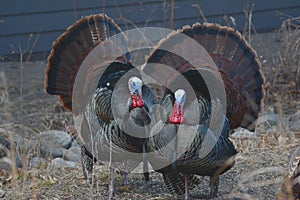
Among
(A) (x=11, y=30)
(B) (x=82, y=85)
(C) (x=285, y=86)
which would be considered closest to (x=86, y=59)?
(B) (x=82, y=85)

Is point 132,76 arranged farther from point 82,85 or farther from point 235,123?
point 235,123

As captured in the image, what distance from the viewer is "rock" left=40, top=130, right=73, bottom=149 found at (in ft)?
22.0

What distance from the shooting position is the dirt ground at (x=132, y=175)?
480 cm

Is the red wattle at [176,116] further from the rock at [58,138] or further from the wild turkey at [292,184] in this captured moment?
the rock at [58,138]

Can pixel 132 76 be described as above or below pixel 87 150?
above

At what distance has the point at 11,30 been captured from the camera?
31.7ft

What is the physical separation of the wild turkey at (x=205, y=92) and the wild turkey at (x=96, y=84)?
0.27 metres

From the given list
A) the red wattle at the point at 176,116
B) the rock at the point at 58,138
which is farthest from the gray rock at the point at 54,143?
the red wattle at the point at 176,116

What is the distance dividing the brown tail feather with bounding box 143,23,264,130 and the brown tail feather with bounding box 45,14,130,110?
509mm

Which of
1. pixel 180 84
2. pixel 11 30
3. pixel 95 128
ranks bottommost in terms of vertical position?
pixel 95 128

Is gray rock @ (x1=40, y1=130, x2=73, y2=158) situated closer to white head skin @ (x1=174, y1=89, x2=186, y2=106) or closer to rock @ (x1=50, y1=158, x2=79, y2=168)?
rock @ (x1=50, y1=158, x2=79, y2=168)

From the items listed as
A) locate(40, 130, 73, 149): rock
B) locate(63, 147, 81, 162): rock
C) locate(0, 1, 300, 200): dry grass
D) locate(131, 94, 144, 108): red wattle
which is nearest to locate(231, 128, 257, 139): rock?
locate(0, 1, 300, 200): dry grass

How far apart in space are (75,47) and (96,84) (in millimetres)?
416

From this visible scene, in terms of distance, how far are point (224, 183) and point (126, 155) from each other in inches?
34.2
